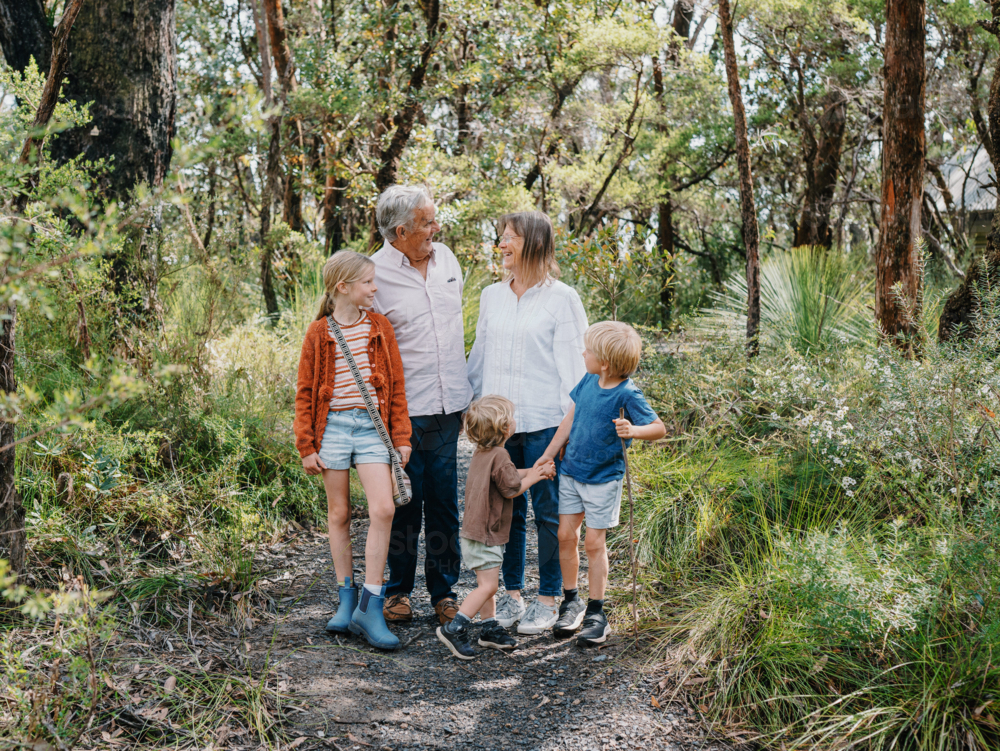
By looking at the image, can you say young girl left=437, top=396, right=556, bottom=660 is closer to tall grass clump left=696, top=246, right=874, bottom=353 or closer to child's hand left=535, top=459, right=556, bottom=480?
child's hand left=535, top=459, right=556, bottom=480

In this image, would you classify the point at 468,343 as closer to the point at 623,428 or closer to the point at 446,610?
the point at 446,610

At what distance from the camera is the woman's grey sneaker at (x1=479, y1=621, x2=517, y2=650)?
3.43 meters

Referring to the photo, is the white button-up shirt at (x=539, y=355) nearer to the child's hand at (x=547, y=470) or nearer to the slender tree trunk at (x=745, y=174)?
the child's hand at (x=547, y=470)

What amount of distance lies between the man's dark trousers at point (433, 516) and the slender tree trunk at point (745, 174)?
2933 millimetres

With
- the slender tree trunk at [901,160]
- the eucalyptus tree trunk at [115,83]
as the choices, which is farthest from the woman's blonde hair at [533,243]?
the slender tree trunk at [901,160]

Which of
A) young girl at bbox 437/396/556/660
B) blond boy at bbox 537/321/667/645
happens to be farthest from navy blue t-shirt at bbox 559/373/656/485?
young girl at bbox 437/396/556/660

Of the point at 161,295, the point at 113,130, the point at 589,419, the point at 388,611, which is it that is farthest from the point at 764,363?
the point at 113,130

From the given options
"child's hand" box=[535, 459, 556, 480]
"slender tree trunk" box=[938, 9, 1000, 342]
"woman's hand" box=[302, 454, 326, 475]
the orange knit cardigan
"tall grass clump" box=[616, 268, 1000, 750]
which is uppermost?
"slender tree trunk" box=[938, 9, 1000, 342]

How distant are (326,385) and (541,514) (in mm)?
1176

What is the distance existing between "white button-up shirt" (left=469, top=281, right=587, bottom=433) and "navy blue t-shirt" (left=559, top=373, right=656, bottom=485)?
0.55 ft

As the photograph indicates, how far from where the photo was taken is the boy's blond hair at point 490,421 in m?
3.33

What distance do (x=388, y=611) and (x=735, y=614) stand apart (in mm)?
1624

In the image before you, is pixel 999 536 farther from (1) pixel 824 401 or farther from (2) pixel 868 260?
(2) pixel 868 260

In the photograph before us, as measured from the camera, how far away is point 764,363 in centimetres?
525
